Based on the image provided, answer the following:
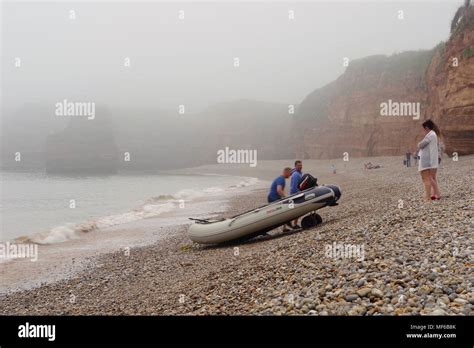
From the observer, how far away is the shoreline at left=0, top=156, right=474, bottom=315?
4578 mm

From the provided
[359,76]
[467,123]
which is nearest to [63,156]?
[359,76]

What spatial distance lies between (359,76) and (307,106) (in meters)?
28.4

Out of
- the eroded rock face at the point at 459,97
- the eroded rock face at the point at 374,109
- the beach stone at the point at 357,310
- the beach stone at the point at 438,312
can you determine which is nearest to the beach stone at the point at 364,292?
the beach stone at the point at 357,310

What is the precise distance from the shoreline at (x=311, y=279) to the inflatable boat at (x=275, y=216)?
45cm

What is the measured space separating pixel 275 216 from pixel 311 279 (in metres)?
5.48

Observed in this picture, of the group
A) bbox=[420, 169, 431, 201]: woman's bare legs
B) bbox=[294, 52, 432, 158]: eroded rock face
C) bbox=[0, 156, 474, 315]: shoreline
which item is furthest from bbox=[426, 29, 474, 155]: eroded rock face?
bbox=[294, 52, 432, 158]: eroded rock face

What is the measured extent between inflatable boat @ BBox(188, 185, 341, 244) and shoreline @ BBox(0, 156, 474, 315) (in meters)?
0.45

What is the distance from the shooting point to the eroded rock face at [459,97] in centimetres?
2698

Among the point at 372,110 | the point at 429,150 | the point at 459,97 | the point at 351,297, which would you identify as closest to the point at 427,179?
the point at 429,150
